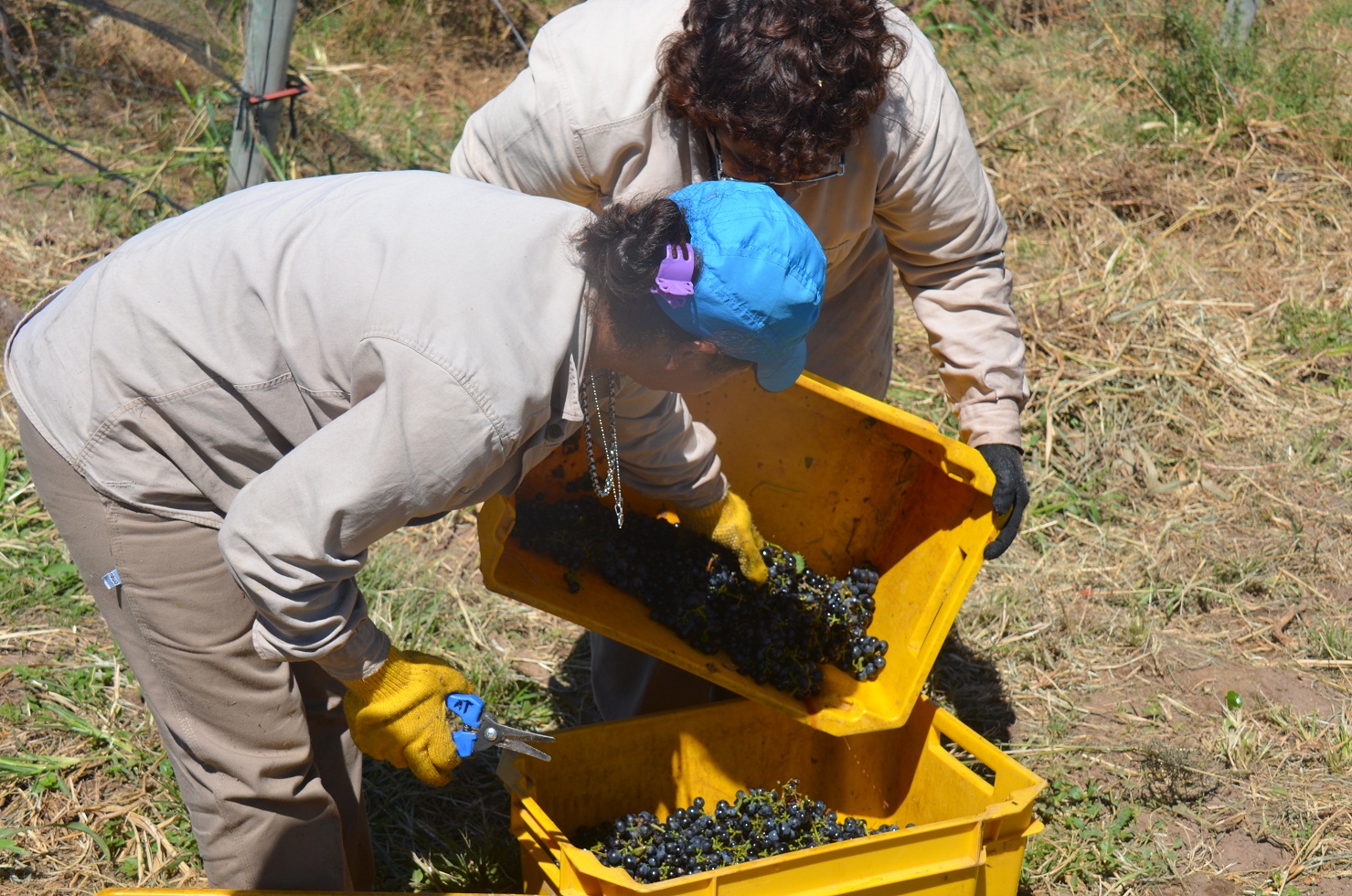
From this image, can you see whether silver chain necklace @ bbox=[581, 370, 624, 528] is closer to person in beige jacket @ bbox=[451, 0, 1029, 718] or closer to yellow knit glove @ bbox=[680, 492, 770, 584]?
yellow knit glove @ bbox=[680, 492, 770, 584]

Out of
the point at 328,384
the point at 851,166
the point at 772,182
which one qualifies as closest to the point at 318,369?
the point at 328,384

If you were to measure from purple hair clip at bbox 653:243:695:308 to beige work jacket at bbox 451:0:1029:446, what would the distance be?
547mm

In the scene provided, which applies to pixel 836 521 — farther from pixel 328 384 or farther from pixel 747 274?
pixel 328 384

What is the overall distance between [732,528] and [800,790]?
90 cm

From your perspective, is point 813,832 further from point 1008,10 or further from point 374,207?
point 1008,10

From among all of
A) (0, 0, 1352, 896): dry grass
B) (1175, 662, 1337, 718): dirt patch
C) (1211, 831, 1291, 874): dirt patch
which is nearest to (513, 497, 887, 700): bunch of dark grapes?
(0, 0, 1352, 896): dry grass

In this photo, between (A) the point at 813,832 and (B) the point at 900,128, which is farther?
(A) the point at 813,832

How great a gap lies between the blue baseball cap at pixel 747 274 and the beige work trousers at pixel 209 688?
3.18 ft

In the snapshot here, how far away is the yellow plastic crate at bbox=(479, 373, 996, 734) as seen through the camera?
96.7 inches

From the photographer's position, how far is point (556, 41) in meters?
2.38

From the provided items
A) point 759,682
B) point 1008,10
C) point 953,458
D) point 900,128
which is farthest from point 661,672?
point 1008,10

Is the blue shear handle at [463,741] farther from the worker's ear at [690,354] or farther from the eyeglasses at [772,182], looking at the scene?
the eyeglasses at [772,182]

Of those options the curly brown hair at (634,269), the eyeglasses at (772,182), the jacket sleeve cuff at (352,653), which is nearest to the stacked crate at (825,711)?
the jacket sleeve cuff at (352,653)

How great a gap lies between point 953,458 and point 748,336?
95cm
